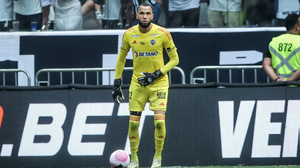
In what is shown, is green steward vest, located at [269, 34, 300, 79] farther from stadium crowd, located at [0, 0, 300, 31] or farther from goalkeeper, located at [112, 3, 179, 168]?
stadium crowd, located at [0, 0, 300, 31]

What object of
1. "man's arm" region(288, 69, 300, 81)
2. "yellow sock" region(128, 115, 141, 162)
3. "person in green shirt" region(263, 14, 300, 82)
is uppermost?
"person in green shirt" region(263, 14, 300, 82)

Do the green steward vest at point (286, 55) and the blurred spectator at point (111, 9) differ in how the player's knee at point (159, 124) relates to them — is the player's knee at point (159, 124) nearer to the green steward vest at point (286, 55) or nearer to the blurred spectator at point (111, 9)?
the green steward vest at point (286, 55)

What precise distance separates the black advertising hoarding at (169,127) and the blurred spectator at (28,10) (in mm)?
2816

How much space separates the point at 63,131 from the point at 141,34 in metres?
1.97

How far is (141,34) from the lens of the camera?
6.70 metres

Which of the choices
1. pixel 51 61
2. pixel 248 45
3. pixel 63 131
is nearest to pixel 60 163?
pixel 63 131

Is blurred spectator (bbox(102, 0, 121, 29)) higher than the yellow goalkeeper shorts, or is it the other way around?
blurred spectator (bbox(102, 0, 121, 29))

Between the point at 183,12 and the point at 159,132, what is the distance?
388 cm

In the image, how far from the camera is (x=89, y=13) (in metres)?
9.70

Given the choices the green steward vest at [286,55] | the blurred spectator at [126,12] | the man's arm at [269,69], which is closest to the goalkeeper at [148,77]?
the man's arm at [269,69]

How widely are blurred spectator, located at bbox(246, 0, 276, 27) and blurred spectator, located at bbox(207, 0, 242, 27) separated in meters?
0.23

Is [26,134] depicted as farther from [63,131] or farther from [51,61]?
[51,61]

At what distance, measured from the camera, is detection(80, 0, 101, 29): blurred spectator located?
31.7 feet

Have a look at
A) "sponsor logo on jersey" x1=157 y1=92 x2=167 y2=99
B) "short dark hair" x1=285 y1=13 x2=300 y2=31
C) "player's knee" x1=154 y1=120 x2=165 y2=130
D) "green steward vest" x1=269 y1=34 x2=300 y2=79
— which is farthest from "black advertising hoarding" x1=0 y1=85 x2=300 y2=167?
"short dark hair" x1=285 y1=13 x2=300 y2=31
